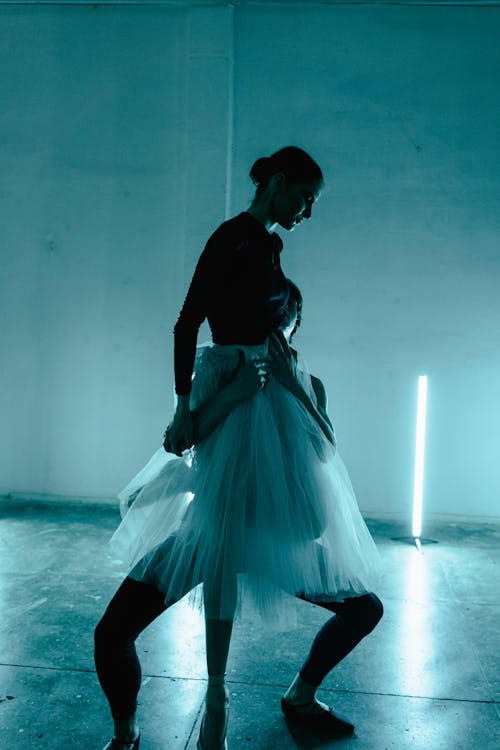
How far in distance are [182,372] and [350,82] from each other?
313 centimetres

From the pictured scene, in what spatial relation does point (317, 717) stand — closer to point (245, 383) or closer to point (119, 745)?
point (119, 745)

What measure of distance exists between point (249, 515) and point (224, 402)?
0.28 meters

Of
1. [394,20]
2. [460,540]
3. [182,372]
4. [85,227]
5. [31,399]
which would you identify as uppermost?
[394,20]

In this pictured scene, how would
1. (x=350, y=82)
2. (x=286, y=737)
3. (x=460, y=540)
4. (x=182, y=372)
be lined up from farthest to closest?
(x=350, y=82) < (x=460, y=540) < (x=286, y=737) < (x=182, y=372)

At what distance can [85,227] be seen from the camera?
408 centimetres

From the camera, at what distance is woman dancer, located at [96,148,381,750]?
1480 mm

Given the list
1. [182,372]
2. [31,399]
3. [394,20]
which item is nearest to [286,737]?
[182,372]

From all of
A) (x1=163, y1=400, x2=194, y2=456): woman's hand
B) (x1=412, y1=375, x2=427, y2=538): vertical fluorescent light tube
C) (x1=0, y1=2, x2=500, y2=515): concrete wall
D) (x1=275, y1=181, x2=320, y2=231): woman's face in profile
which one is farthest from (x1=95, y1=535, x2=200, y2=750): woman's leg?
(x1=0, y1=2, x2=500, y2=515): concrete wall

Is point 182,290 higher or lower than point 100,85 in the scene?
lower

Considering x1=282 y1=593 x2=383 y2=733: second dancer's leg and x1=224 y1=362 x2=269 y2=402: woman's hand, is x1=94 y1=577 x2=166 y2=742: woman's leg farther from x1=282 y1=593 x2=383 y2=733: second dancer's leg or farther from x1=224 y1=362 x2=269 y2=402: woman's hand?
x1=224 y1=362 x2=269 y2=402: woman's hand

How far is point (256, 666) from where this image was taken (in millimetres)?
2119

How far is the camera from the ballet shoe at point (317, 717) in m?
1.75

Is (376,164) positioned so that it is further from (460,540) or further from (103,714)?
(103,714)

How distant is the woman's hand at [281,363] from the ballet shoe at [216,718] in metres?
0.79
